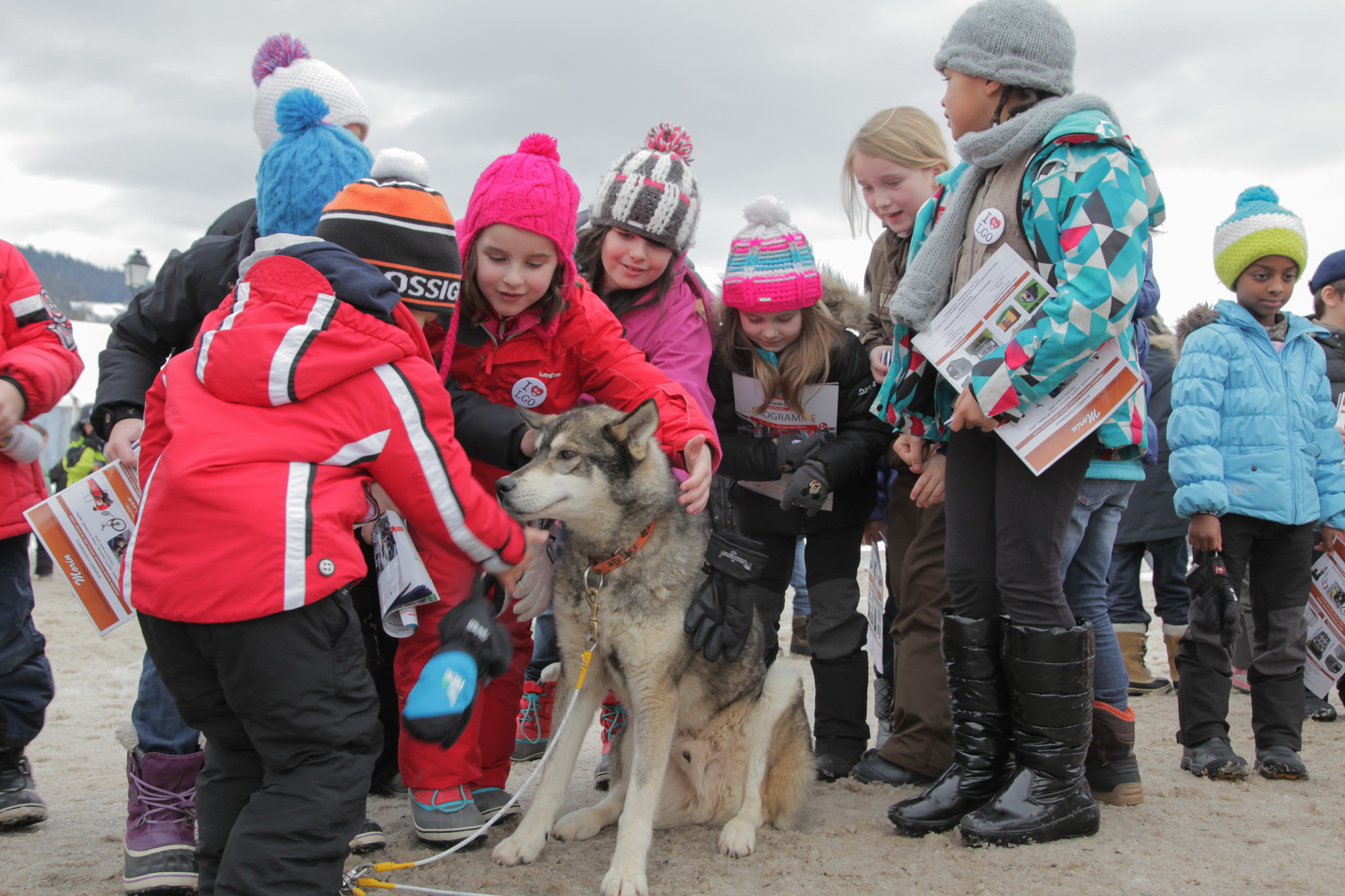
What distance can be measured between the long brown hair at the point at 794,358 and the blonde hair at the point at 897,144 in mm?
460

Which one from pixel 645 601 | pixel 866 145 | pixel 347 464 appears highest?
pixel 866 145

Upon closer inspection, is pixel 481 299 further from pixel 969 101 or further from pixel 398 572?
pixel 969 101

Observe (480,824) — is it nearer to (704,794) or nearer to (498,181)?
(704,794)

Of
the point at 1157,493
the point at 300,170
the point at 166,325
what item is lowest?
the point at 1157,493

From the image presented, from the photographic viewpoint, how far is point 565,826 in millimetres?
3029

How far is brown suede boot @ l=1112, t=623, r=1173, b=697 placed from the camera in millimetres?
5930

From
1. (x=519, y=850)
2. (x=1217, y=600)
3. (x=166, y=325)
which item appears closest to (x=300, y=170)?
(x=166, y=325)

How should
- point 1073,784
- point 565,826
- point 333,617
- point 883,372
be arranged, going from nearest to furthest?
point 333,617
point 1073,784
point 565,826
point 883,372

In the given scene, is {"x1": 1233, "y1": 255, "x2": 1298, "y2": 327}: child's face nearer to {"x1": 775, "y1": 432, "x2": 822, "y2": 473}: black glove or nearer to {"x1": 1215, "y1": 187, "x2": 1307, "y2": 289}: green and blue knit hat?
{"x1": 1215, "y1": 187, "x2": 1307, "y2": 289}: green and blue knit hat

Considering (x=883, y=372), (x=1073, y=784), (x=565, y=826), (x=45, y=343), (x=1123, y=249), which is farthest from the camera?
(x=883, y=372)

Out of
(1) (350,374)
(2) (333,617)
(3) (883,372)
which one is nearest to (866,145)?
(3) (883,372)

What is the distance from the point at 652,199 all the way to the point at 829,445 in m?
1.29

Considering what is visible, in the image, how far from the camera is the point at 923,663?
11.9ft

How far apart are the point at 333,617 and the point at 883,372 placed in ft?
8.00
